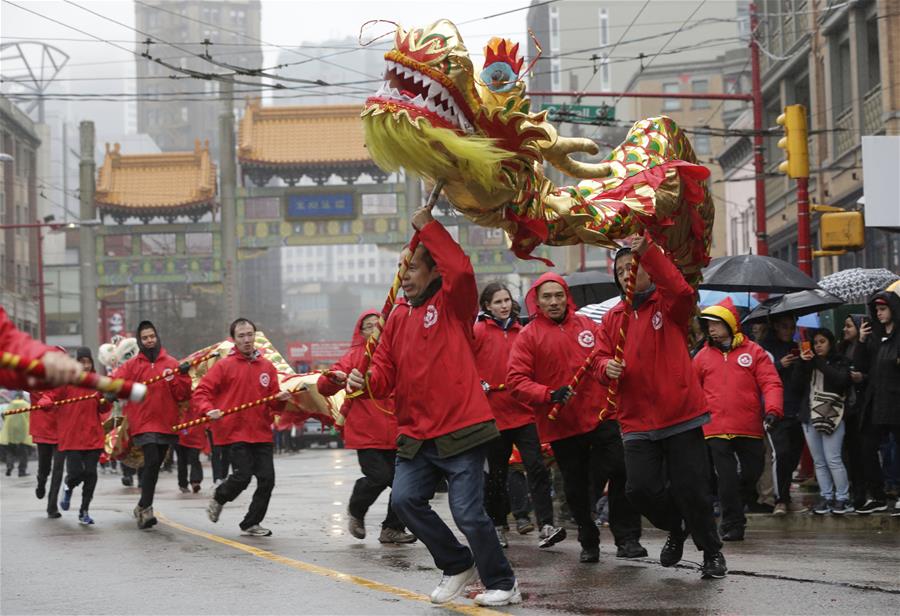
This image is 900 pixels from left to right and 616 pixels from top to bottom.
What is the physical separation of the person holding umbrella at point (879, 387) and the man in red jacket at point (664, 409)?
4.05 metres

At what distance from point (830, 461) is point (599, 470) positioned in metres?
3.56

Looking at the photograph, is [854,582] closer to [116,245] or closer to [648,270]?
[648,270]

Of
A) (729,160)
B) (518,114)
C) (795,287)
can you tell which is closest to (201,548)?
(518,114)

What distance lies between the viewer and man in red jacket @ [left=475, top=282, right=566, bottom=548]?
10.0 meters

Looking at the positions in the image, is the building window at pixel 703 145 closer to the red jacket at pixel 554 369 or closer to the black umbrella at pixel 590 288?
the black umbrella at pixel 590 288

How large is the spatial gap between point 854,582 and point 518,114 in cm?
303

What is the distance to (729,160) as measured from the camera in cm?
4594

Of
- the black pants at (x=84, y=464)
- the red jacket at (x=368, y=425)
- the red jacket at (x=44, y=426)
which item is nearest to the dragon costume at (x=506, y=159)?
the red jacket at (x=368, y=425)

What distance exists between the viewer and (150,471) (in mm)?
13188

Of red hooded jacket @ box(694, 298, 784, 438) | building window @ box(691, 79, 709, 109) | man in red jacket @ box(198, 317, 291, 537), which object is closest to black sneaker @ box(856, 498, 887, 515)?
red hooded jacket @ box(694, 298, 784, 438)

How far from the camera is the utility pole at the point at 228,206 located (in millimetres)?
46375

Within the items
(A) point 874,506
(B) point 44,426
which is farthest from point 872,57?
(B) point 44,426

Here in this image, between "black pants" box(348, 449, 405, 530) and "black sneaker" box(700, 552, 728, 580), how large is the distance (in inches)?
137

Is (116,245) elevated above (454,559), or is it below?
above
